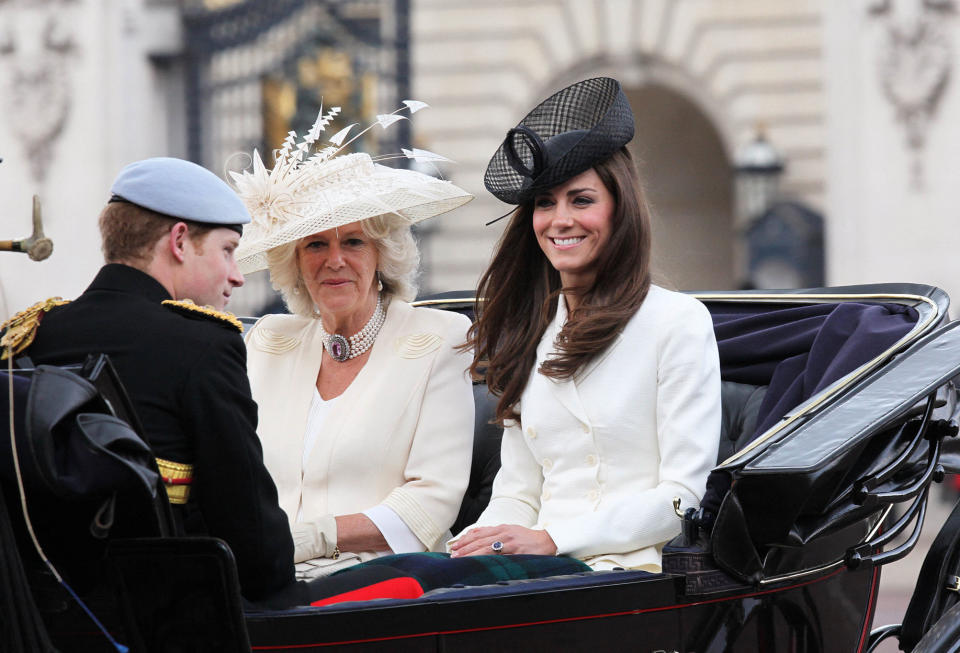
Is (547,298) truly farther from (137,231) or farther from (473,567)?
(137,231)

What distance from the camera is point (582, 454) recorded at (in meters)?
2.88

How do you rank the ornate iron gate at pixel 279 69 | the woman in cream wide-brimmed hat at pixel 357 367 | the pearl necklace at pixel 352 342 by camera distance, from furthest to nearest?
the ornate iron gate at pixel 279 69, the pearl necklace at pixel 352 342, the woman in cream wide-brimmed hat at pixel 357 367

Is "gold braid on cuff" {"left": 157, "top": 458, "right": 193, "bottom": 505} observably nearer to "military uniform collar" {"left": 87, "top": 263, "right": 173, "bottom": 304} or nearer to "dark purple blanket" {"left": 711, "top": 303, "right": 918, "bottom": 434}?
"military uniform collar" {"left": 87, "top": 263, "right": 173, "bottom": 304}

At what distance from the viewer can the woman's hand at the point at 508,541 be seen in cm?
274

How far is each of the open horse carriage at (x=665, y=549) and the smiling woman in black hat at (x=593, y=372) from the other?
0.15m

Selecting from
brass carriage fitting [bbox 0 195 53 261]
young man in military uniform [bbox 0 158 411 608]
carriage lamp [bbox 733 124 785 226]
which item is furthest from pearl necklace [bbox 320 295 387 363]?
carriage lamp [bbox 733 124 785 226]

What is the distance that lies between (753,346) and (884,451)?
75cm

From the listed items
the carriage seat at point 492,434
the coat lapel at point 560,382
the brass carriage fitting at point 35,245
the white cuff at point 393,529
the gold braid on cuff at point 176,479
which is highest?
the brass carriage fitting at point 35,245

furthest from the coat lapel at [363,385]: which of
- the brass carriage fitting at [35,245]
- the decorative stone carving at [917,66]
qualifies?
the decorative stone carving at [917,66]

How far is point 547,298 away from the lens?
3.02 metres

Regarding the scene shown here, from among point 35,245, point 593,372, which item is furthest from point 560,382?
point 35,245

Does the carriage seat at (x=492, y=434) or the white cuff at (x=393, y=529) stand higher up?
the carriage seat at (x=492, y=434)

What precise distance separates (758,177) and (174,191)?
36.7 ft

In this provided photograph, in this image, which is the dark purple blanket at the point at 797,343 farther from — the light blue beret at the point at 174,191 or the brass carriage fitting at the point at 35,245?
the brass carriage fitting at the point at 35,245
